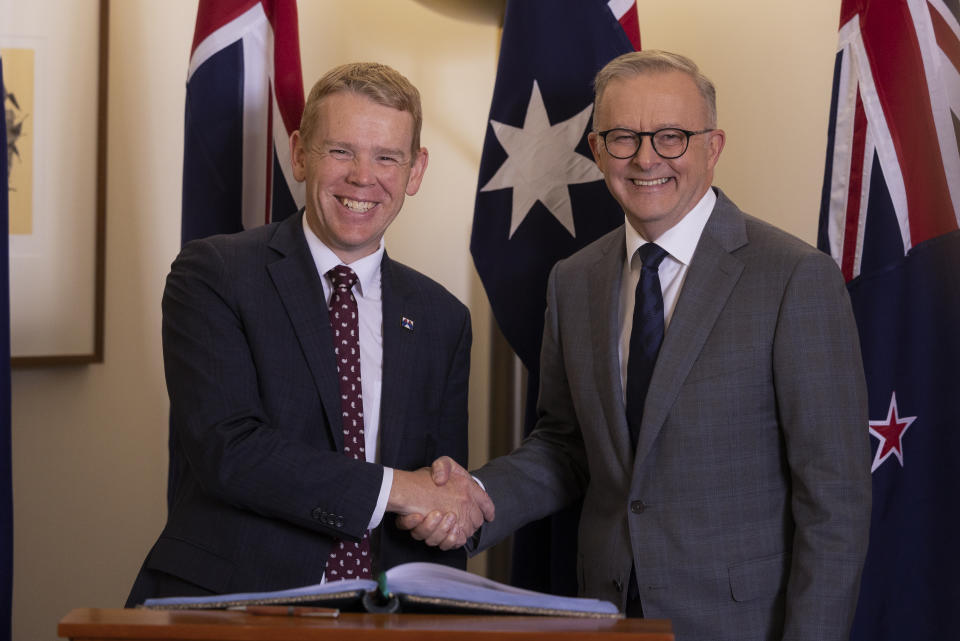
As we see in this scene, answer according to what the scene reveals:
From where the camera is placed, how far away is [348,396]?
216cm

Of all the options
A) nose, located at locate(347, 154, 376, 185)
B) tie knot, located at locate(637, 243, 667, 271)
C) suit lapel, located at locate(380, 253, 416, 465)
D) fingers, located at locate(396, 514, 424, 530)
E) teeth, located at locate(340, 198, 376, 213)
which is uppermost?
nose, located at locate(347, 154, 376, 185)

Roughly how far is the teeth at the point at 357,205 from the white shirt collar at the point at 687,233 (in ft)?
2.10

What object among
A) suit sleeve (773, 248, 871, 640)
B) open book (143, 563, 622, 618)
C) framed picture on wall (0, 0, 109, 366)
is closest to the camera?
open book (143, 563, 622, 618)

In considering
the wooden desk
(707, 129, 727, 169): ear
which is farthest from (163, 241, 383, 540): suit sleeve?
(707, 129, 727, 169): ear

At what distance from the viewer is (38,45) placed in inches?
118

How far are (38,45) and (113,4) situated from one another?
0.30 meters

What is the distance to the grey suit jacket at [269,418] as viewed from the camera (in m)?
2.03

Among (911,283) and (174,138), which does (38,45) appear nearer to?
(174,138)

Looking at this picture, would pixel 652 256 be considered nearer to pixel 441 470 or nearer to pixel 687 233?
pixel 687 233

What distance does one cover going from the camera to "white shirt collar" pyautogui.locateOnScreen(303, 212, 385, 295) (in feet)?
7.48

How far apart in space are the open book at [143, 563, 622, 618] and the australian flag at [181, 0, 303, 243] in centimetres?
167

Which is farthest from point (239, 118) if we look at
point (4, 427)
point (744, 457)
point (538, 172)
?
point (744, 457)

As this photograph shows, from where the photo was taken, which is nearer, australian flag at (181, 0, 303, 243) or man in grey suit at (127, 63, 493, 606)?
man in grey suit at (127, 63, 493, 606)

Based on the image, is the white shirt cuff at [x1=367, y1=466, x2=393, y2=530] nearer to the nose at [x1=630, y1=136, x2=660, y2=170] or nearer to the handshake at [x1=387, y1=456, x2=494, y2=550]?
the handshake at [x1=387, y1=456, x2=494, y2=550]
